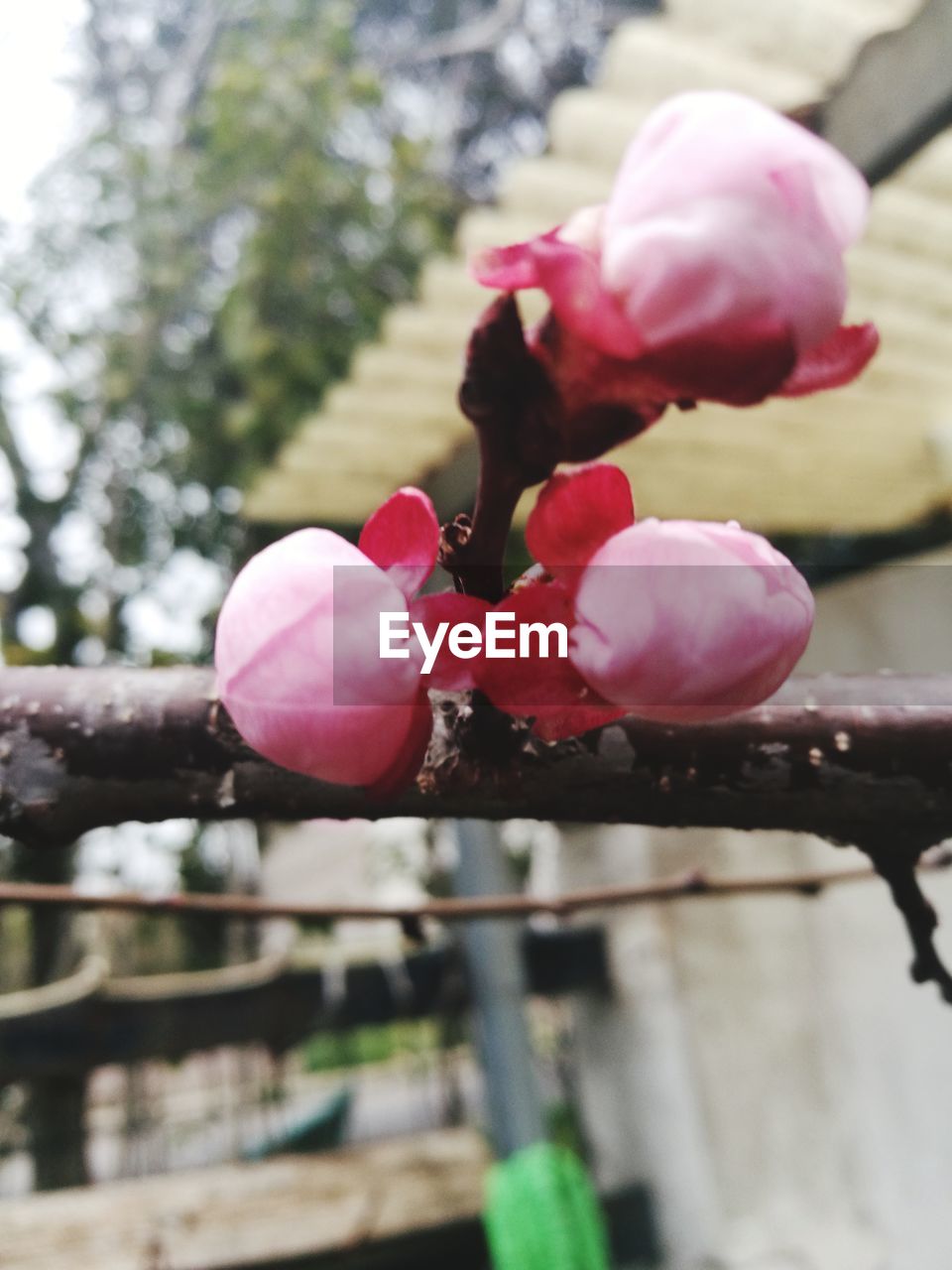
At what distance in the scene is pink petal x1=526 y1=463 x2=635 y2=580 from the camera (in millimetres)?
→ 252

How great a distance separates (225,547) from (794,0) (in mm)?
2795

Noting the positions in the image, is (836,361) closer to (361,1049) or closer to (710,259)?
(710,259)

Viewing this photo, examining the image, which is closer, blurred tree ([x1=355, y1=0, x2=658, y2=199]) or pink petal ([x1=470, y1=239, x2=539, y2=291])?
pink petal ([x1=470, y1=239, x2=539, y2=291])

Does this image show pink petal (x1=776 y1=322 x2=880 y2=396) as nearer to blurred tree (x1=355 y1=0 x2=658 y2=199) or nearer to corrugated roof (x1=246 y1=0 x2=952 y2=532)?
corrugated roof (x1=246 y1=0 x2=952 y2=532)

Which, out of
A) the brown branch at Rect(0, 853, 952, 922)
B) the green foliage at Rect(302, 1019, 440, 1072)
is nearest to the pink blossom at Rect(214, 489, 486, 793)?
the brown branch at Rect(0, 853, 952, 922)

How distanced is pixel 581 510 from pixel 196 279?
3.94 meters

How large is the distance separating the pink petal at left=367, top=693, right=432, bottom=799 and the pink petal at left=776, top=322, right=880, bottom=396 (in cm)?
11

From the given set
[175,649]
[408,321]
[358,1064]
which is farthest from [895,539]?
[358,1064]

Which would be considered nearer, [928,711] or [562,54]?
[928,711]

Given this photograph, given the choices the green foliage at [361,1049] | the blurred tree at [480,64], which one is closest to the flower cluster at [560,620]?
the blurred tree at [480,64]

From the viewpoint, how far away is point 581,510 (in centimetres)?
25

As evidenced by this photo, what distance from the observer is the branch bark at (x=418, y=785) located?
32 cm

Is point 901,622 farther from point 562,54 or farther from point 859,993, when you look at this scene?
point 562,54

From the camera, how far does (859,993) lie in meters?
2.26
